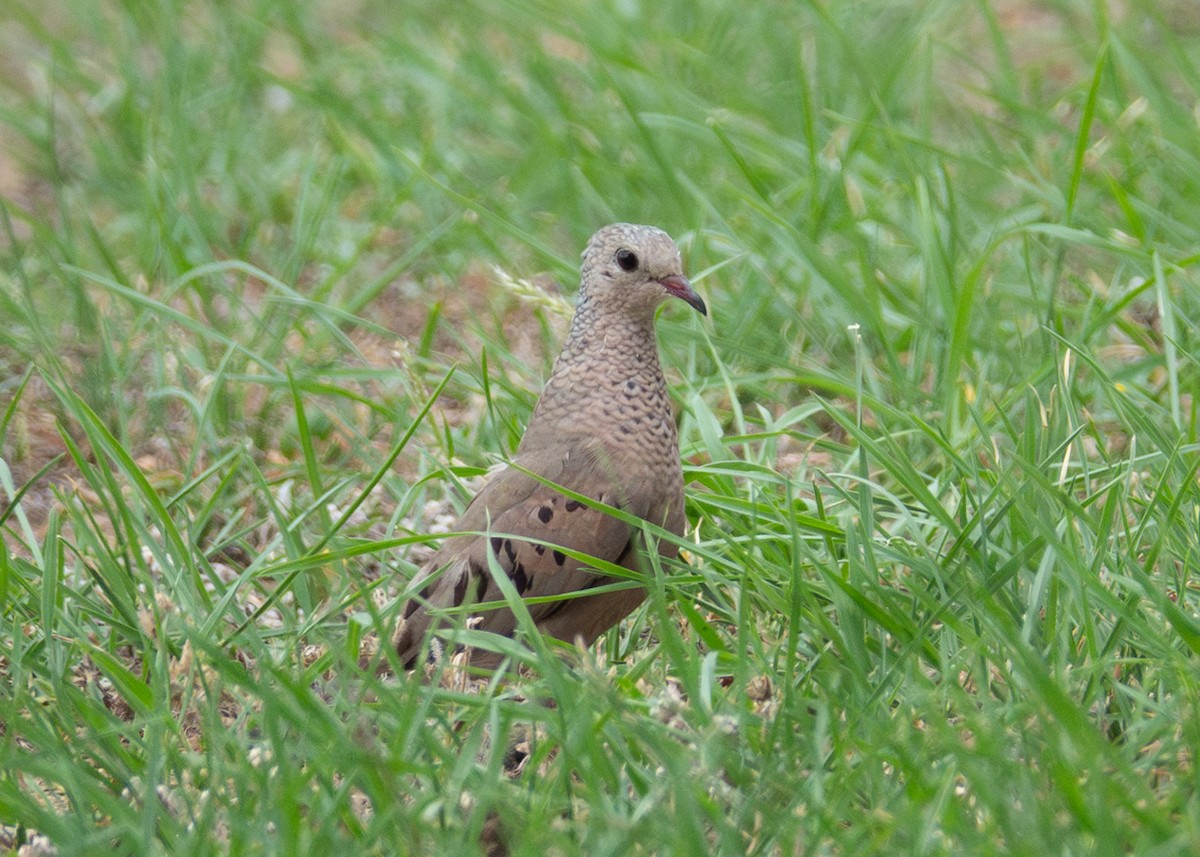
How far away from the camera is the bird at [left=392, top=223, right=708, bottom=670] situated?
3375mm

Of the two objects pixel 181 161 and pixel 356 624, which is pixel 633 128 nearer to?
pixel 181 161

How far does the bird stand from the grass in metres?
0.15

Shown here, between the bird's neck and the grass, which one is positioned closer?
the grass

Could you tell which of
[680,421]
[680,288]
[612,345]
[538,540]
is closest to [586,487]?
[538,540]

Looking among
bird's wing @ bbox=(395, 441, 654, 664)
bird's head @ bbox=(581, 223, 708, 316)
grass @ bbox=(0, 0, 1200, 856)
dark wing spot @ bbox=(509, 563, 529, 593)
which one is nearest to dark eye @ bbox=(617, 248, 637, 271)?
bird's head @ bbox=(581, 223, 708, 316)

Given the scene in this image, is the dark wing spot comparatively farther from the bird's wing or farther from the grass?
the grass

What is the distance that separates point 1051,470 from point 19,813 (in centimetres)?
219

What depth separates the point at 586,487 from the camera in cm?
342

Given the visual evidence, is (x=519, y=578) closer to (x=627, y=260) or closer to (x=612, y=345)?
(x=612, y=345)

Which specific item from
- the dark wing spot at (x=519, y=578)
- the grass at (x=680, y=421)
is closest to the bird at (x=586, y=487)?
the dark wing spot at (x=519, y=578)

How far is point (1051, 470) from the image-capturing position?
3660 millimetres

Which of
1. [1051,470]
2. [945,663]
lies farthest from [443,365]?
[945,663]

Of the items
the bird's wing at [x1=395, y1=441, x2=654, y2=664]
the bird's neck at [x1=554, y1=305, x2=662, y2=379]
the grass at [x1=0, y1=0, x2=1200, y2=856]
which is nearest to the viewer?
the grass at [x1=0, y1=0, x2=1200, y2=856]

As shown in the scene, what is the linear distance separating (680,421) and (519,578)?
3.80 feet
